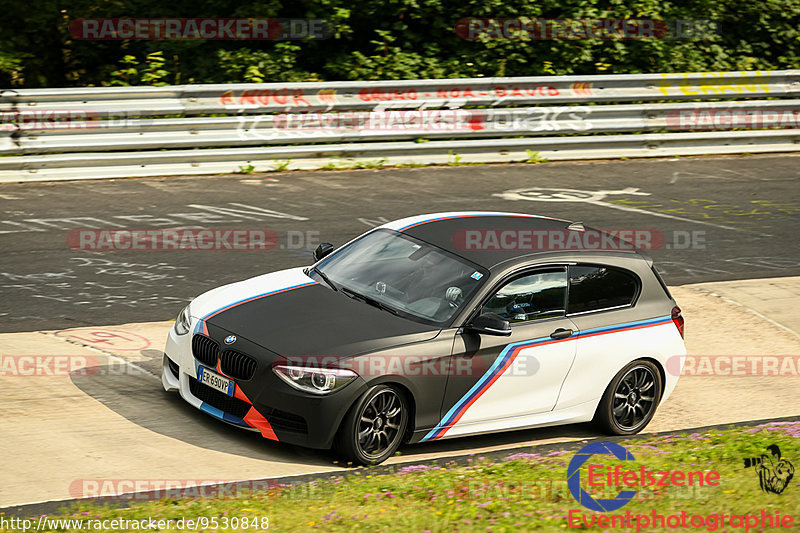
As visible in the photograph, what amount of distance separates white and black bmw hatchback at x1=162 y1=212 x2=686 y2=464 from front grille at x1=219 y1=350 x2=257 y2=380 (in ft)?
0.04

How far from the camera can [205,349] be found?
286 inches

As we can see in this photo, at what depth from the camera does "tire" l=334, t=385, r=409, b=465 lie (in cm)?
687

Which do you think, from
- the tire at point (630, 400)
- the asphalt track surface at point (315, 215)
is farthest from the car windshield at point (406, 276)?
the asphalt track surface at point (315, 215)

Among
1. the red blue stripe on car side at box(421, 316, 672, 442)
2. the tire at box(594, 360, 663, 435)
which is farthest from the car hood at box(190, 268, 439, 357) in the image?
the tire at box(594, 360, 663, 435)

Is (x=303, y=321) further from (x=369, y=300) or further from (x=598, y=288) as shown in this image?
(x=598, y=288)

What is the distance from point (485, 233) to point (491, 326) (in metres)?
1.37

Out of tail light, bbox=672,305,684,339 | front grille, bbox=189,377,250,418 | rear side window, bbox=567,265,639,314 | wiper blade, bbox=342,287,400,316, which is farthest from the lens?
tail light, bbox=672,305,684,339

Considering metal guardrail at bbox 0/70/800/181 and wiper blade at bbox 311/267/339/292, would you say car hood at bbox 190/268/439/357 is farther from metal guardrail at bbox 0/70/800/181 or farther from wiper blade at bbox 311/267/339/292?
metal guardrail at bbox 0/70/800/181

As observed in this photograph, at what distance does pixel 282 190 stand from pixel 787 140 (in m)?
Answer: 10.3

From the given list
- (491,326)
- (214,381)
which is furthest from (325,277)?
(491,326)

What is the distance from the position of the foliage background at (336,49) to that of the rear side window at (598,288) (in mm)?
10875

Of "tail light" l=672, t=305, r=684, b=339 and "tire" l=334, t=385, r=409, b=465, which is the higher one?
"tail light" l=672, t=305, r=684, b=339

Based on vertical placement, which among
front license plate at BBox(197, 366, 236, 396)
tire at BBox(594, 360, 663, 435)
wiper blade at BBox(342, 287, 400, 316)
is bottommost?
tire at BBox(594, 360, 663, 435)

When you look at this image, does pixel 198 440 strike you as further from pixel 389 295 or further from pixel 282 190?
pixel 282 190
